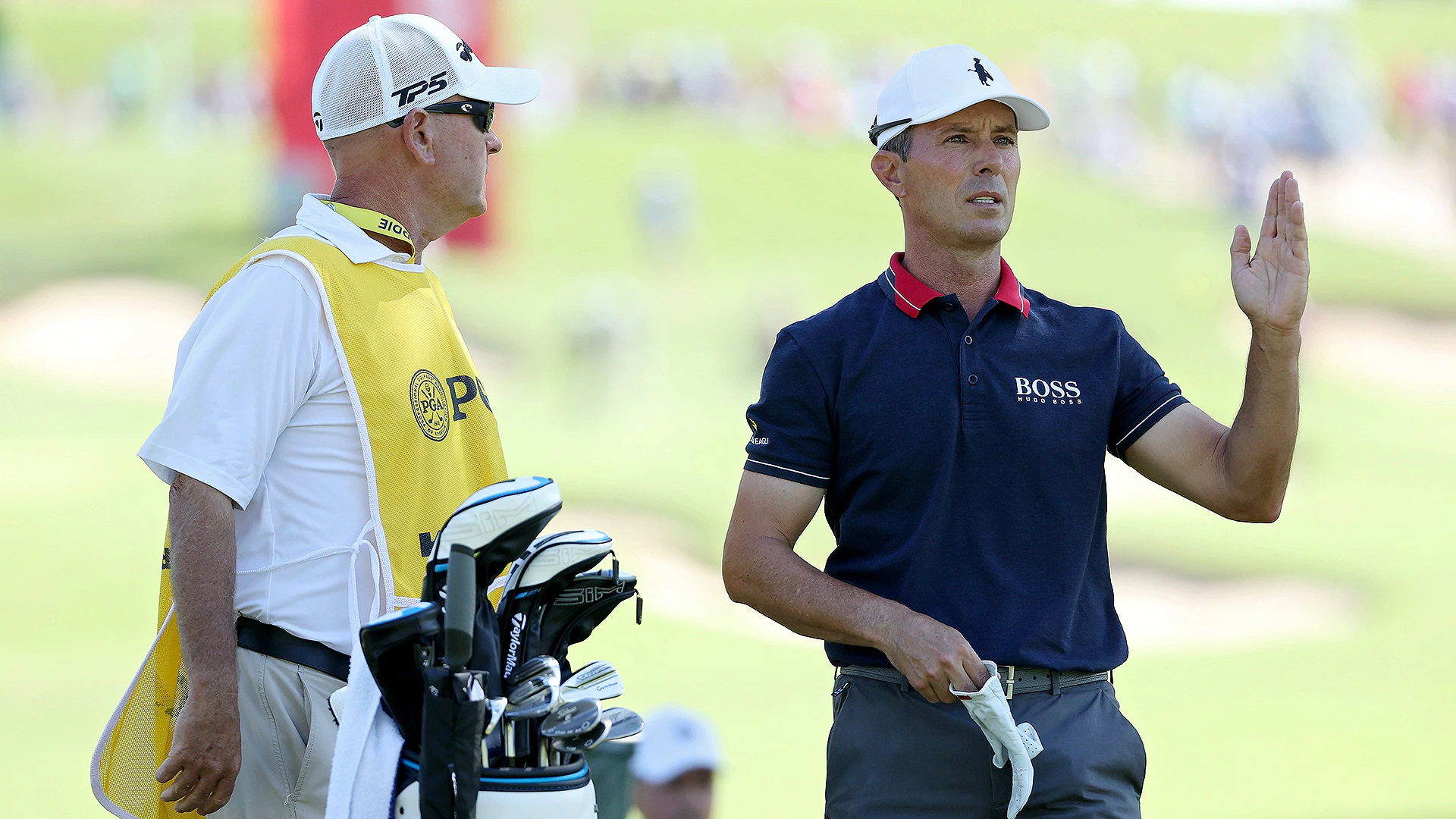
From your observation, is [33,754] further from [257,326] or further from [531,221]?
[531,221]

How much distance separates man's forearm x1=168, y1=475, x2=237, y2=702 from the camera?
2334mm

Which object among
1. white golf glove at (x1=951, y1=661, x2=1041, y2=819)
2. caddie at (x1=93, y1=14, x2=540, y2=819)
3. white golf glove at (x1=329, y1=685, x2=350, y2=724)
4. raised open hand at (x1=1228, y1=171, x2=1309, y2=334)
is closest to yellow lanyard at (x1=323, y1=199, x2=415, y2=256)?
caddie at (x1=93, y1=14, x2=540, y2=819)

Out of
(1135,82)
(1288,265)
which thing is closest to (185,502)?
(1288,265)

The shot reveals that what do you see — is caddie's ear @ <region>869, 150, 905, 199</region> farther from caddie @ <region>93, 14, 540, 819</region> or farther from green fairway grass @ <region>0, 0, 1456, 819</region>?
green fairway grass @ <region>0, 0, 1456, 819</region>

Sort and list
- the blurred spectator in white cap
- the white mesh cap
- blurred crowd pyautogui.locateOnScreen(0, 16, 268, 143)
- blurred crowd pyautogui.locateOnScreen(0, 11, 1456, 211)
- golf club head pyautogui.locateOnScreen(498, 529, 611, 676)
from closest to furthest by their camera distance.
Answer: golf club head pyautogui.locateOnScreen(498, 529, 611, 676) < the white mesh cap < the blurred spectator in white cap < blurred crowd pyautogui.locateOnScreen(0, 16, 268, 143) < blurred crowd pyautogui.locateOnScreen(0, 11, 1456, 211)

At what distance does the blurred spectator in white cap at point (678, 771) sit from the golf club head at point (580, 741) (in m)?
1.75

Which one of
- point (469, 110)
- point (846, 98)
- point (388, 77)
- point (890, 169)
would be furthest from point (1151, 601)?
point (846, 98)

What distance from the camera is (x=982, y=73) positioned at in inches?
109

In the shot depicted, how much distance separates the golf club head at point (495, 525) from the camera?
2.05 meters

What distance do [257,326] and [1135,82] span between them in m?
31.7

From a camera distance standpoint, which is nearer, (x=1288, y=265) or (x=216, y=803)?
(x=216, y=803)

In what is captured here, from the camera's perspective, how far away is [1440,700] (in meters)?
10.2

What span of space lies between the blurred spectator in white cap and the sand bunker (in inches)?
313

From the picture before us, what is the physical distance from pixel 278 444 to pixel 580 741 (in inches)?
32.3
